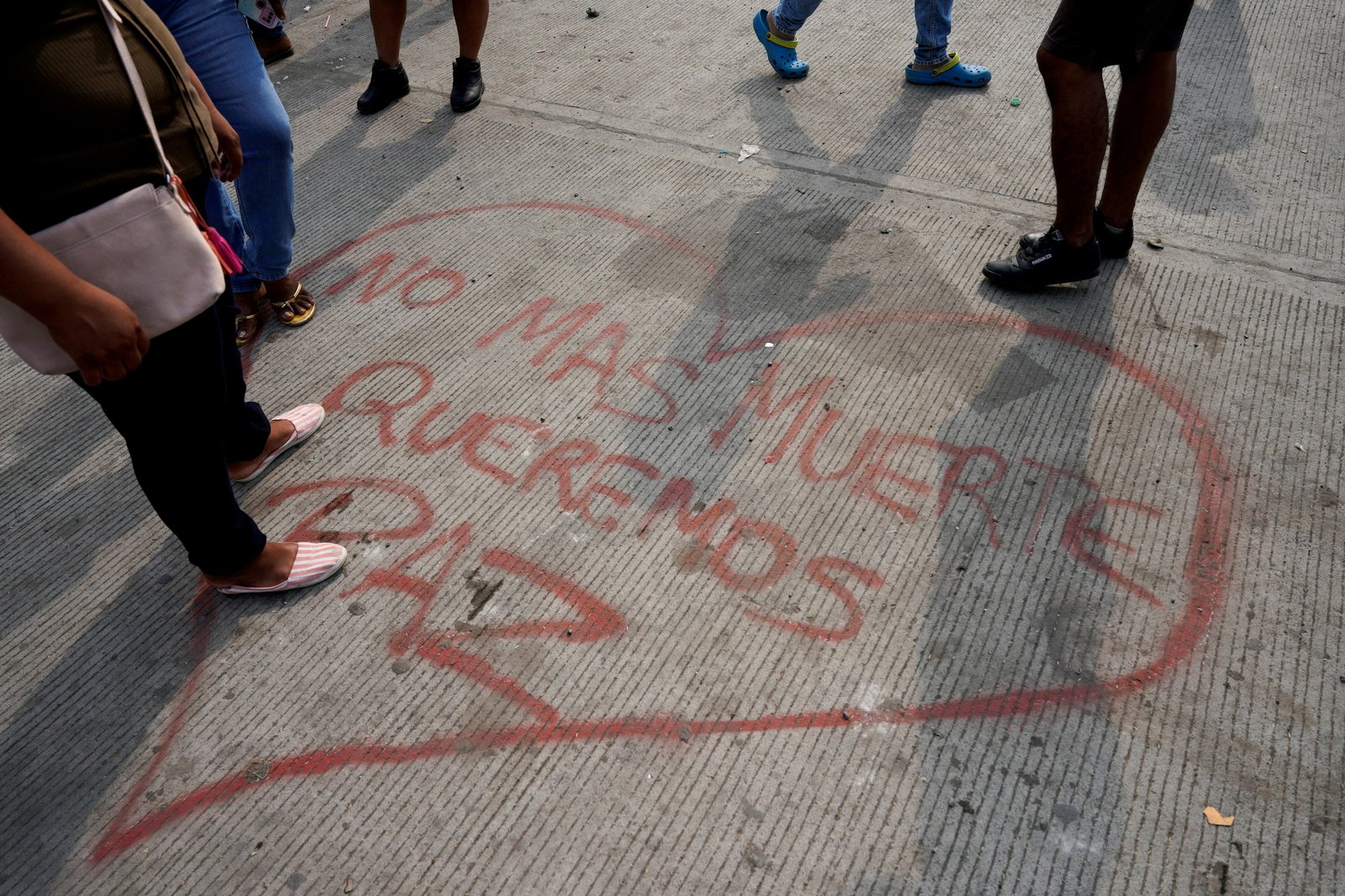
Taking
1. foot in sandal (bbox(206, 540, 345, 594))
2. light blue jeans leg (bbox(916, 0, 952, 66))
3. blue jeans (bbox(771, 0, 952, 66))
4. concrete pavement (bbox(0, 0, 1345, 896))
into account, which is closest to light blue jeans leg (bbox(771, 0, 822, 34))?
blue jeans (bbox(771, 0, 952, 66))

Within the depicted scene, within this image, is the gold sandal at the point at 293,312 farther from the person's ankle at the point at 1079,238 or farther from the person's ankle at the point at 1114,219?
the person's ankle at the point at 1114,219

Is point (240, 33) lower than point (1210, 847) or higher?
higher

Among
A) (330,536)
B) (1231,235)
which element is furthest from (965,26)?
(330,536)

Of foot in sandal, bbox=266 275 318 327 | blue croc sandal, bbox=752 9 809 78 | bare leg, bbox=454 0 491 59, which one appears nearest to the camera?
foot in sandal, bbox=266 275 318 327

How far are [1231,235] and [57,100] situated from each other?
3282 mm

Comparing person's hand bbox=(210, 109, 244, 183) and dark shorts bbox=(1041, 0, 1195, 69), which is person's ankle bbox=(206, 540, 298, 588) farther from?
dark shorts bbox=(1041, 0, 1195, 69)

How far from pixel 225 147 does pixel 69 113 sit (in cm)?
65

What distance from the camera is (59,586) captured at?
2234 mm

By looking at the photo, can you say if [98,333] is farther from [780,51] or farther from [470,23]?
[780,51]

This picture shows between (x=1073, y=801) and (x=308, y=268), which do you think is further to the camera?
(x=308, y=268)

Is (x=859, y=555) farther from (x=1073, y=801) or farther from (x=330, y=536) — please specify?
(x=330, y=536)

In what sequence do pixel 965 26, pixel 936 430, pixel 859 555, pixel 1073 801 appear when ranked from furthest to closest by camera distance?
pixel 965 26 < pixel 936 430 < pixel 859 555 < pixel 1073 801

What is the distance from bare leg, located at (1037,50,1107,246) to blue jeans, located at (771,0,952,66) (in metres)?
1.20

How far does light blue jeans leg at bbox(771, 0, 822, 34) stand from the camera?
395cm
